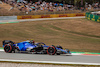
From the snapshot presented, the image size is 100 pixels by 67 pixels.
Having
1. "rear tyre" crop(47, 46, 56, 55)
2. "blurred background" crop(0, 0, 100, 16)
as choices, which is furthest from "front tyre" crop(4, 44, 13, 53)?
"blurred background" crop(0, 0, 100, 16)

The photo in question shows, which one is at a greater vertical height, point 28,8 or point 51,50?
point 51,50

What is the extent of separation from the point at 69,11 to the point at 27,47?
1708 inches

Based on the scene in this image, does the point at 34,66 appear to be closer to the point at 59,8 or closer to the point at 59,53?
the point at 59,53

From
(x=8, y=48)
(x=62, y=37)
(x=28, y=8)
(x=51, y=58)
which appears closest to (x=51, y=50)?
(x=51, y=58)

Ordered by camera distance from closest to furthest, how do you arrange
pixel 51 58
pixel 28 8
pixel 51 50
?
pixel 51 58 < pixel 51 50 < pixel 28 8

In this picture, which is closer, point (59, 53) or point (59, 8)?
point (59, 53)

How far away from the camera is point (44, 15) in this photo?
48.2 m

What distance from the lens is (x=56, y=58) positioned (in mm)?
12070

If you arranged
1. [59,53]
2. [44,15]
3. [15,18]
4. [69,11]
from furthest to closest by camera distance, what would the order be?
[69,11], [44,15], [15,18], [59,53]

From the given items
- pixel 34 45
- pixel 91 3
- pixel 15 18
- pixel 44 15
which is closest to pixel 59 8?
pixel 44 15

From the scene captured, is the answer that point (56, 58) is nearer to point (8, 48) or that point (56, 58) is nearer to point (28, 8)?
point (8, 48)

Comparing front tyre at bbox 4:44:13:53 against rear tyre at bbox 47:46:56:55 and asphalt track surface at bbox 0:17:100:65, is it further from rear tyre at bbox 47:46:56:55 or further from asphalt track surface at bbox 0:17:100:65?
rear tyre at bbox 47:46:56:55

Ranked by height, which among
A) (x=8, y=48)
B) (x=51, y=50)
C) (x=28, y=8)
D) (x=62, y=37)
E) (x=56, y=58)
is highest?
(x=8, y=48)

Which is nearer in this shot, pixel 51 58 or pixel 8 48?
pixel 51 58
